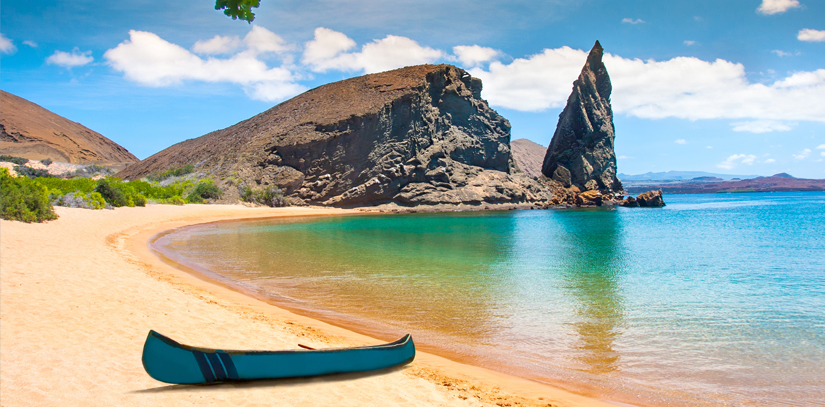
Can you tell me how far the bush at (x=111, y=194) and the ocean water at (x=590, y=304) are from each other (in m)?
13.0

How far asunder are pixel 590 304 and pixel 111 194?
32.4 metres

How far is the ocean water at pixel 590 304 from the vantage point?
601cm

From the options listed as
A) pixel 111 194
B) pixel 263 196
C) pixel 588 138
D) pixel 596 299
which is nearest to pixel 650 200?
pixel 588 138

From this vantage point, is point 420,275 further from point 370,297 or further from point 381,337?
point 381,337

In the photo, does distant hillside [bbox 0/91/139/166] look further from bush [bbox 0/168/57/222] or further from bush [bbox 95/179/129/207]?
bush [bbox 0/168/57/222]

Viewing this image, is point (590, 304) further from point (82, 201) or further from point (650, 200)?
point (650, 200)

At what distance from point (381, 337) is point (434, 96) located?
2120 inches

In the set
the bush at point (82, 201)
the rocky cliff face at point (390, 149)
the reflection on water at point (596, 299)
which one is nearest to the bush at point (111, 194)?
the bush at point (82, 201)

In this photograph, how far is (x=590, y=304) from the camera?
384 inches

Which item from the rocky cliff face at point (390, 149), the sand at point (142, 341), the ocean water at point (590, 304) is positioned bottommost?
the ocean water at point (590, 304)

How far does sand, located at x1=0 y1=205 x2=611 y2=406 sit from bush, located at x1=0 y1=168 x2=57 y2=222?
6591 mm

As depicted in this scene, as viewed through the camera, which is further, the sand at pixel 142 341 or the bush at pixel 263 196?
the bush at pixel 263 196

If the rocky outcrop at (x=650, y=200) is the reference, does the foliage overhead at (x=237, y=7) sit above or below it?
above

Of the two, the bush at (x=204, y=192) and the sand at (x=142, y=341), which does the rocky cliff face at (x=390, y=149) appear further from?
the sand at (x=142, y=341)
